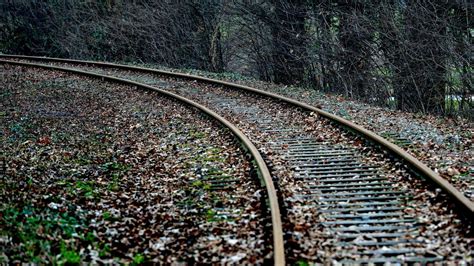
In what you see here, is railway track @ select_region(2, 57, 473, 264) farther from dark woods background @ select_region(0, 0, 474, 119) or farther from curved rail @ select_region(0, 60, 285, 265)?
dark woods background @ select_region(0, 0, 474, 119)

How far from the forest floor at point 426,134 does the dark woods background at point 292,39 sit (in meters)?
3.60

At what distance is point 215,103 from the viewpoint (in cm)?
1378

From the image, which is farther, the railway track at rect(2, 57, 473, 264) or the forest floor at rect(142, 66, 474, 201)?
the forest floor at rect(142, 66, 474, 201)

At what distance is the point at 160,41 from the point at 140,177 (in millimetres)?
17652

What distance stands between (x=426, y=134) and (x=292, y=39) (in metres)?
11.5

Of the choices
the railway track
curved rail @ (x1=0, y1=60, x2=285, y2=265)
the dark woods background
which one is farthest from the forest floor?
the dark woods background

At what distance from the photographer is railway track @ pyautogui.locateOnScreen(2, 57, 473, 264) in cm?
541

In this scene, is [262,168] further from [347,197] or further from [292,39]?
[292,39]

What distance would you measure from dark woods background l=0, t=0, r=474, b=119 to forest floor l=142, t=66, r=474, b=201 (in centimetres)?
360

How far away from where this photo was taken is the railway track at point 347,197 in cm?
Answer: 541

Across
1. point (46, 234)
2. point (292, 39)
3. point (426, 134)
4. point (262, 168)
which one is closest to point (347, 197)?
point (262, 168)

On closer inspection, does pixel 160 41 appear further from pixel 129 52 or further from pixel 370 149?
pixel 370 149

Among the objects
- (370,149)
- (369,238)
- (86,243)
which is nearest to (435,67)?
(370,149)

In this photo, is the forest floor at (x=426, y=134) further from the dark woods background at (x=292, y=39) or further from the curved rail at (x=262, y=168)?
the dark woods background at (x=292, y=39)
